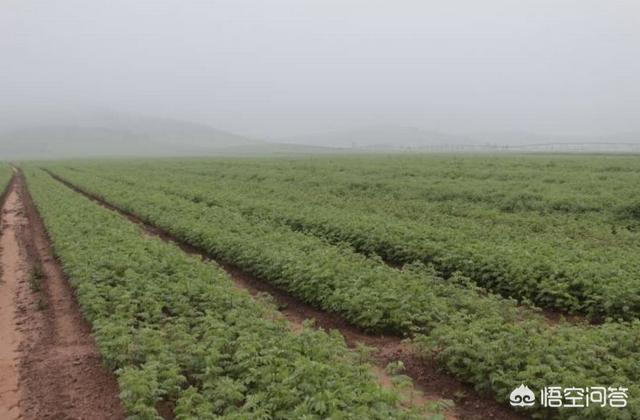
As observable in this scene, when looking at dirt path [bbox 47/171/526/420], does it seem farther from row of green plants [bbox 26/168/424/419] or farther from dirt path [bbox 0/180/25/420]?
dirt path [bbox 0/180/25/420]

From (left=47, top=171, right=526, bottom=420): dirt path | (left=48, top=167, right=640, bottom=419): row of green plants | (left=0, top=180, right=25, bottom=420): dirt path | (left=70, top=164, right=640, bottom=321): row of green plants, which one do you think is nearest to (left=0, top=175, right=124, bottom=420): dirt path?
(left=0, top=180, right=25, bottom=420): dirt path

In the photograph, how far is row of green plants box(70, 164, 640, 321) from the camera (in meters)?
9.89

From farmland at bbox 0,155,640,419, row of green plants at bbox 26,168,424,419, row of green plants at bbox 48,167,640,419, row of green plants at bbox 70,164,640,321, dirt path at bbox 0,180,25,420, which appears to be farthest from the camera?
row of green plants at bbox 70,164,640,321

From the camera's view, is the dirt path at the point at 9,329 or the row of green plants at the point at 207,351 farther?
the dirt path at the point at 9,329

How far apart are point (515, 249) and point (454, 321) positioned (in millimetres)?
4600

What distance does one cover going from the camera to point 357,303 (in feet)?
31.6

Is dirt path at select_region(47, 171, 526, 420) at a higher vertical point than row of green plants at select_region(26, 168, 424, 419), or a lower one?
lower

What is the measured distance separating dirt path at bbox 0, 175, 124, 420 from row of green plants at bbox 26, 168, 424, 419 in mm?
499

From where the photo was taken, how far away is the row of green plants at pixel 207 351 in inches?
236

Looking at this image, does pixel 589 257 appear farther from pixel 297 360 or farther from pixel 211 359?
pixel 211 359

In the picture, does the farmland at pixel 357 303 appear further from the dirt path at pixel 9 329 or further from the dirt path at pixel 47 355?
the dirt path at pixel 9 329

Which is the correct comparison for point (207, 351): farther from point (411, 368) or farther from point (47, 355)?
point (47, 355)

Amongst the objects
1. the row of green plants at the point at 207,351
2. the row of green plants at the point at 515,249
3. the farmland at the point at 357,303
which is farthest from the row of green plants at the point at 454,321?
the row of green plants at the point at 207,351

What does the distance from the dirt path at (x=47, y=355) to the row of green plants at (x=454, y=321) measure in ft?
14.1
